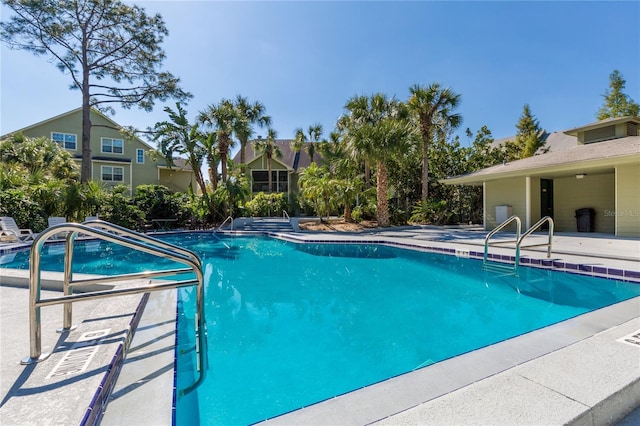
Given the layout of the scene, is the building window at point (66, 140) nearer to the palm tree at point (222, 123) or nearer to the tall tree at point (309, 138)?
the palm tree at point (222, 123)

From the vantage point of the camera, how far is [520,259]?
7.51 m

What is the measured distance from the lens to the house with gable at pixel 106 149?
22734 mm

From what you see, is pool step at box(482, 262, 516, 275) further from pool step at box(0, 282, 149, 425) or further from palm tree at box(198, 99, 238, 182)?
palm tree at box(198, 99, 238, 182)

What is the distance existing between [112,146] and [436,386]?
29.8 m

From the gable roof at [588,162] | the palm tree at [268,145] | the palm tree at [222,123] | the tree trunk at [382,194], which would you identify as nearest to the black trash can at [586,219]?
the gable roof at [588,162]

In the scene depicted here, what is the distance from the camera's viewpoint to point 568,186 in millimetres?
15008

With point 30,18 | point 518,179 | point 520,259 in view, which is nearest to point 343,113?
point 518,179

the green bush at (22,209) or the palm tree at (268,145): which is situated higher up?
the palm tree at (268,145)

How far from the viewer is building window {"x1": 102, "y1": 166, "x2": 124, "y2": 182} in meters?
24.6

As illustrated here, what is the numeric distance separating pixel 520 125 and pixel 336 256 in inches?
1262

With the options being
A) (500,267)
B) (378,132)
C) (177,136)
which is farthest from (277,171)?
(500,267)

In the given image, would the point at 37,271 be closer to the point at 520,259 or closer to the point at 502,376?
the point at 502,376

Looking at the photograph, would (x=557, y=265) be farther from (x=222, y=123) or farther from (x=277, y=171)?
(x=277, y=171)

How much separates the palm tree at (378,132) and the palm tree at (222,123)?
23.1 feet
